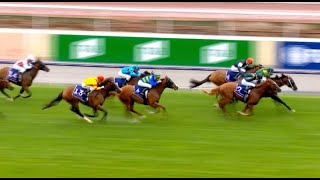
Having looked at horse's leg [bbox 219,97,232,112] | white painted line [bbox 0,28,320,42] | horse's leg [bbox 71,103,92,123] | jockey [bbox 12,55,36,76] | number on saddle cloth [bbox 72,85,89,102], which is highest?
white painted line [bbox 0,28,320,42]

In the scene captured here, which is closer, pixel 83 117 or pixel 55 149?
pixel 55 149

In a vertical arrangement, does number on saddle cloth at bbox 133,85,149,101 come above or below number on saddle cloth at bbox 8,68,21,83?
below

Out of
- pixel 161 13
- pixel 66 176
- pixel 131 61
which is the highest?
pixel 161 13

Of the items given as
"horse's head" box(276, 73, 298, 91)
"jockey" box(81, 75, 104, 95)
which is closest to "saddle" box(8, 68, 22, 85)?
"jockey" box(81, 75, 104, 95)

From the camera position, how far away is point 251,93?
1489 centimetres

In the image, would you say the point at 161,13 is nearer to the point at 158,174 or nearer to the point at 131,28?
the point at 131,28

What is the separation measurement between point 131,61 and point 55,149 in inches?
323

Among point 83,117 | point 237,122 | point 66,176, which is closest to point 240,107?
point 237,122

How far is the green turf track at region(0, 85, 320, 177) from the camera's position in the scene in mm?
11305

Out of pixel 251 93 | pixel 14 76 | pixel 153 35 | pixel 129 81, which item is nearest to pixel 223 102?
pixel 251 93

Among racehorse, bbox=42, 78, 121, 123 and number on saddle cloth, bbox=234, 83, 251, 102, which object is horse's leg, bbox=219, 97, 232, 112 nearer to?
number on saddle cloth, bbox=234, 83, 251, 102

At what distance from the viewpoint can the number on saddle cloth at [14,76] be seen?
Answer: 1655 centimetres

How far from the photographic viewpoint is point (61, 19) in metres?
21.6

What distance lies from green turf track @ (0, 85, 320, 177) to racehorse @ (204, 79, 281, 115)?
31 centimetres
